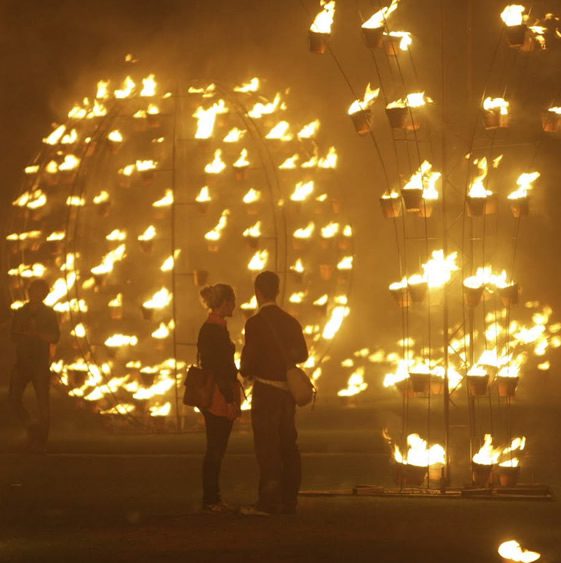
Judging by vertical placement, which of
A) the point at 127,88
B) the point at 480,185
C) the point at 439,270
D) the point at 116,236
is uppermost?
the point at 127,88

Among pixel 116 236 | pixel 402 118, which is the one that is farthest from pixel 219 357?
pixel 116 236

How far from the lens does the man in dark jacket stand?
27.7ft

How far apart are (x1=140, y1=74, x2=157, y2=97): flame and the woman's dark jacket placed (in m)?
4.07

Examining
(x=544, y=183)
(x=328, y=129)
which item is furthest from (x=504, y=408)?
(x=328, y=129)

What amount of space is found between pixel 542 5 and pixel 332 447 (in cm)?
624

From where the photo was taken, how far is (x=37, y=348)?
11.6 metres

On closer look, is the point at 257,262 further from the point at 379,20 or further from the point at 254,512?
the point at 254,512

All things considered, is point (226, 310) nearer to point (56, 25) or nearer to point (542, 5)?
point (542, 5)

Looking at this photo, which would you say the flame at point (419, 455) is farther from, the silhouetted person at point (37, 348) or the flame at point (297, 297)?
the flame at point (297, 297)

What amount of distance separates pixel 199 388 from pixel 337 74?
27.0ft

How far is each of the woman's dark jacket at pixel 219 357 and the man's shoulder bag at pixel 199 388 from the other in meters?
0.04

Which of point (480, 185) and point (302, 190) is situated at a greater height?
point (302, 190)

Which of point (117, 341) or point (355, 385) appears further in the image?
point (355, 385)

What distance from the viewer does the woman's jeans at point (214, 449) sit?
853 centimetres
